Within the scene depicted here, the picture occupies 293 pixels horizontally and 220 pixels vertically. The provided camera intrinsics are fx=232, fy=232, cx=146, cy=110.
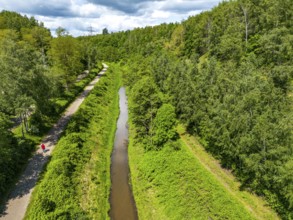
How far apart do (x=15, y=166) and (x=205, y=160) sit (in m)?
27.9

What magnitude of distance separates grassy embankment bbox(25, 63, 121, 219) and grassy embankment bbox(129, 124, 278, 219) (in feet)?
16.5

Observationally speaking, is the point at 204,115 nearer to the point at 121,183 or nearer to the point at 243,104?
the point at 243,104

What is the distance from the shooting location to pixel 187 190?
2855 cm

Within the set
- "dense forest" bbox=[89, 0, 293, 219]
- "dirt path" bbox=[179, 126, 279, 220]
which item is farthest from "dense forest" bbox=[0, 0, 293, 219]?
"dirt path" bbox=[179, 126, 279, 220]

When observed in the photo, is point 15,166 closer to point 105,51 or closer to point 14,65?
point 14,65

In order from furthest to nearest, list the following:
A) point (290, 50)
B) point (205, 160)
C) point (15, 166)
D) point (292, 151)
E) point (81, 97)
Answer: point (81, 97), point (290, 50), point (205, 160), point (15, 166), point (292, 151)

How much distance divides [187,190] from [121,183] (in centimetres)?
1064

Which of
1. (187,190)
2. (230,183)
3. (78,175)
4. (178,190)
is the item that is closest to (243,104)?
(230,183)

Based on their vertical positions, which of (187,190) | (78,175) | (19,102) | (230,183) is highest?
(19,102)

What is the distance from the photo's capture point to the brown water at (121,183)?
94.5 feet

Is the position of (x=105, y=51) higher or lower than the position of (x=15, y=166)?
higher

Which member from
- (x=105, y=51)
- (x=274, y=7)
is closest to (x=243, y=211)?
(x=274, y=7)

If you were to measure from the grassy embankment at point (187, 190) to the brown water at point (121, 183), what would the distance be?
1032mm

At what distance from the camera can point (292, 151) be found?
2508 centimetres
